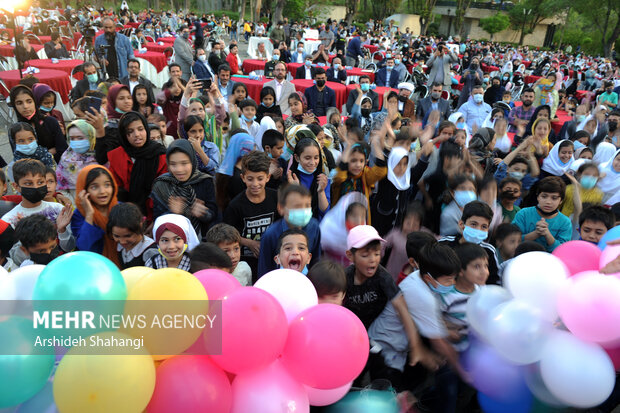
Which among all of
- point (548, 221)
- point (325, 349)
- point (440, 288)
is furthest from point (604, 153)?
point (325, 349)

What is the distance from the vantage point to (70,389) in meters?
1.11

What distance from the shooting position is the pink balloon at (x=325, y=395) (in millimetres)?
1509

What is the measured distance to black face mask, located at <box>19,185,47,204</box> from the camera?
2.88 meters

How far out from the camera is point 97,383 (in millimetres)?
1106

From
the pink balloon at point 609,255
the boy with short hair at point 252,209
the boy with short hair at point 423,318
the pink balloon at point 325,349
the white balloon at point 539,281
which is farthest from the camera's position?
the boy with short hair at point 252,209

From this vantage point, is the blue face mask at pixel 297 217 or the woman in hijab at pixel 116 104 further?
the woman in hijab at pixel 116 104

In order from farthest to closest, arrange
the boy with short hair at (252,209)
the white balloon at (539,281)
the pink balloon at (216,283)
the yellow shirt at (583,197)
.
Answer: the yellow shirt at (583,197), the boy with short hair at (252,209), the white balloon at (539,281), the pink balloon at (216,283)

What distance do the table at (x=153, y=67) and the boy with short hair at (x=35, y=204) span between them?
31.7 feet

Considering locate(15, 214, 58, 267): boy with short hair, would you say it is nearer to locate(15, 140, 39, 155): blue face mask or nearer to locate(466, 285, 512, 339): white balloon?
locate(15, 140, 39, 155): blue face mask

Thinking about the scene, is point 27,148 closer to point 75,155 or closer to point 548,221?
point 75,155

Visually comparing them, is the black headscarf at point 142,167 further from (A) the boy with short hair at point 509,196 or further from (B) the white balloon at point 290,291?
(A) the boy with short hair at point 509,196

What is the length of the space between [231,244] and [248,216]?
47cm

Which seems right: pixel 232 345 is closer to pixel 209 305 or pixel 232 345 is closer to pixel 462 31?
pixel 209 305

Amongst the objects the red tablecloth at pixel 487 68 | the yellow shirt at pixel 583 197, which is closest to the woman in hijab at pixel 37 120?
the yellow shirt at pixel 583 197
